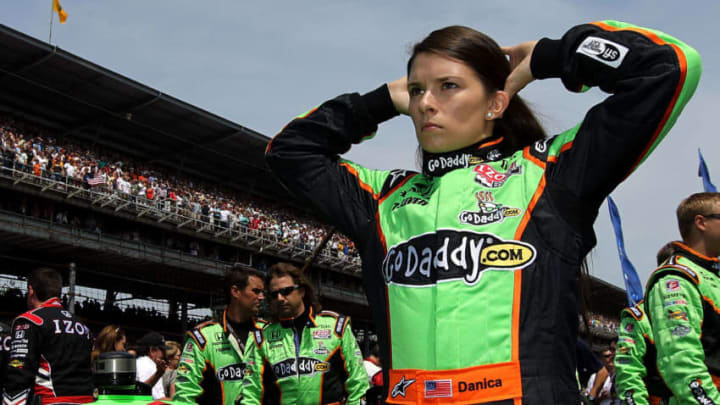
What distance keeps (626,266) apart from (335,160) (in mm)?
10233

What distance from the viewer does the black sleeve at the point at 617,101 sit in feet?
6.46

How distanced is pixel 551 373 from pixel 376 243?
0.63 meters

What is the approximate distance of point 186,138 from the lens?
3120 cm

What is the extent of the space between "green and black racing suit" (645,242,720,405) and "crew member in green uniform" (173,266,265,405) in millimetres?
3464

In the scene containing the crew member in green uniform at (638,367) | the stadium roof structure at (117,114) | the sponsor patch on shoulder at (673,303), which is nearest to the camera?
the sponsor patch on shoulder at (673,303)

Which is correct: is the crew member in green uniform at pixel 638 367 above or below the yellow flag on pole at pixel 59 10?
below

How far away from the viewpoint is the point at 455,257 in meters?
2.03

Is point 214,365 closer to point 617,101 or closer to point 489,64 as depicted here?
point 489,64

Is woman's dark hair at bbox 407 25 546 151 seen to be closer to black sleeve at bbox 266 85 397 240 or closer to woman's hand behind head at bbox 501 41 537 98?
woman's hand behind head at bbox 501 41 537 98

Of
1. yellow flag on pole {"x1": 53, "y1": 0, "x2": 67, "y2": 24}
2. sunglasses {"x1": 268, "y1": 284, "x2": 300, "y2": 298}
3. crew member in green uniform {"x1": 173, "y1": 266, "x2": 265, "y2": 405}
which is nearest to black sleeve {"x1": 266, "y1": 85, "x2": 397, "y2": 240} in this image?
sunglasses {"x1": 268, "y1": 284, "x2": 300, "y2": 298}

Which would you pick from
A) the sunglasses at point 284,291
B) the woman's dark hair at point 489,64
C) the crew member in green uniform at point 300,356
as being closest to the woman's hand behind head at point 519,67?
the woman's dark hair at point 489,64

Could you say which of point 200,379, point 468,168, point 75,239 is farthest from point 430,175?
point 75,239

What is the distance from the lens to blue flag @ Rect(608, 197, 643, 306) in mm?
11516

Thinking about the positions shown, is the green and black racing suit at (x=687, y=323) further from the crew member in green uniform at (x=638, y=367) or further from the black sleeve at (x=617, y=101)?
the black sleeve at (x=617, y=101)
